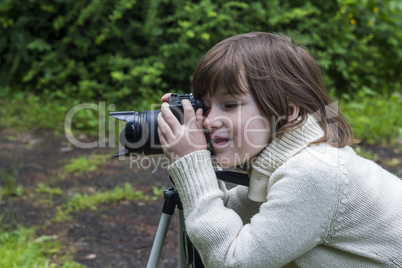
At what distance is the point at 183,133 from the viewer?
143 cm

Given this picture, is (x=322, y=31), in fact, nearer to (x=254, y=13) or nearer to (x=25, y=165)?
(x=254, y=13)

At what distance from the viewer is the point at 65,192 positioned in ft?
9.84

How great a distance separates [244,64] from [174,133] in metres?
0.29

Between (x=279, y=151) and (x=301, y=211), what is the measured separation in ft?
0.66

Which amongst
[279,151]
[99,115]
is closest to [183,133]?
[279,151]

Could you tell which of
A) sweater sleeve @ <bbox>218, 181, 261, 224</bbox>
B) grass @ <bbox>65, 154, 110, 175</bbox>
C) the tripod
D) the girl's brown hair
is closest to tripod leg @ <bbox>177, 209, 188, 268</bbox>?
the tripod

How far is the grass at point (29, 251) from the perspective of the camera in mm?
2098

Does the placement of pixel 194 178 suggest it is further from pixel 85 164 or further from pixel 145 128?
pixel 85 164

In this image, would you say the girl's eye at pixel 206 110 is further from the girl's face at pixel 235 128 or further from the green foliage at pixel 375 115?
the green foliage at pixel 375 115

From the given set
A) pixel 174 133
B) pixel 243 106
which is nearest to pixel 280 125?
pixel 243 106

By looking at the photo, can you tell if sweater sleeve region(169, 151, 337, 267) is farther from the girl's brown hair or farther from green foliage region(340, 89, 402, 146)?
green foliage region(340, 89, 402, 146)

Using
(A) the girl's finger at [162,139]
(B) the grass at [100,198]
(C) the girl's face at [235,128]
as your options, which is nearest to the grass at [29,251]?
(B) the grass at [100,198]

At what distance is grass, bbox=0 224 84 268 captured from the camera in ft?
6.88

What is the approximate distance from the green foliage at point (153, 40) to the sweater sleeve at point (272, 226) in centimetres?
293
